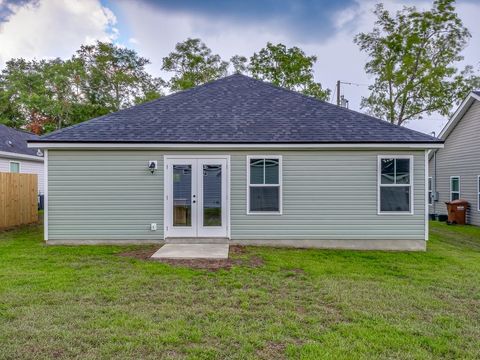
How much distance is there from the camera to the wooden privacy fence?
1032 cm

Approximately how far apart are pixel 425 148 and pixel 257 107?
4.65m

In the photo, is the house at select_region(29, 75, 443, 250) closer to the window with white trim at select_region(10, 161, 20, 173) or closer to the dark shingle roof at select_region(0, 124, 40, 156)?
the dark shingle roof at select_region(0, 124, 40, 156)

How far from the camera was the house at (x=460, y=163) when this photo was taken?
12.6 meters

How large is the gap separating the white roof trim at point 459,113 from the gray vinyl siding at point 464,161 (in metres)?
0.13

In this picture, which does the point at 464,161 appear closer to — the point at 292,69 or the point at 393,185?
the point at 393,185

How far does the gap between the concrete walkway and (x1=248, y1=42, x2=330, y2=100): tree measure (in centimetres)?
1729

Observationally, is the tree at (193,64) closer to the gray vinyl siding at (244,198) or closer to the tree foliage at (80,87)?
the tree foliage at (80,87)

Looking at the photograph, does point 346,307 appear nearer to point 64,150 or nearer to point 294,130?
point 294,130

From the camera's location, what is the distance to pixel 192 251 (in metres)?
7.02

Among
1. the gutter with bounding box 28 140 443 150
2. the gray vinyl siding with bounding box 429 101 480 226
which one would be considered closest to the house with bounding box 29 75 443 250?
the gutter with bounding box 28 140 443 150

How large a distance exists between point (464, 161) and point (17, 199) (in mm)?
17813

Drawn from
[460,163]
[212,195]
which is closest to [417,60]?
[460,163]

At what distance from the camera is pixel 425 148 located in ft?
25.4

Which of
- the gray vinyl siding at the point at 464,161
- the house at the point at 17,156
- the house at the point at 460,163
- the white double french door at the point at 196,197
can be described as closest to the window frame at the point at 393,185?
the white double french door at the point at 196,197
